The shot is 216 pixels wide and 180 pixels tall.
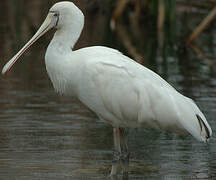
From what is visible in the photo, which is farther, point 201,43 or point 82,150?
point 201,43

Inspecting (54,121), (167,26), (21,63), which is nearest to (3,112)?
(54,121)

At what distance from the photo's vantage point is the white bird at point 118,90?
962cm

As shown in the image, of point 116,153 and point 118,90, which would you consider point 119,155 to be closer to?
point 116,153

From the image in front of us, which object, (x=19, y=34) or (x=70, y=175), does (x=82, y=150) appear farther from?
(x=19, y=34)

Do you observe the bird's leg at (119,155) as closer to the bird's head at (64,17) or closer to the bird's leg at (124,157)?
the bird's leg at (124,157)

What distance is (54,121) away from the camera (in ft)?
40.2

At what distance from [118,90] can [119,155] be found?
34.5 inches

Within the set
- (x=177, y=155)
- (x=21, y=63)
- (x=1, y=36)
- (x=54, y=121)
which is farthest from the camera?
(x=1, y=36)

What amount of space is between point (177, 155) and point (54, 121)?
8.56 ft

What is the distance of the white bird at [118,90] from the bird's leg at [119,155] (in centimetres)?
3

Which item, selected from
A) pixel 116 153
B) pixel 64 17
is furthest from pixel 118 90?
pixel 64 17

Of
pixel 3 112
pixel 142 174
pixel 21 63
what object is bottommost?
pixel 142 174

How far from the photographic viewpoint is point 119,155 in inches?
396

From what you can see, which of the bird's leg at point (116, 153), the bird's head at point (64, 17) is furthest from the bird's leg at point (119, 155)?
the bird's head at point (64, 17)
